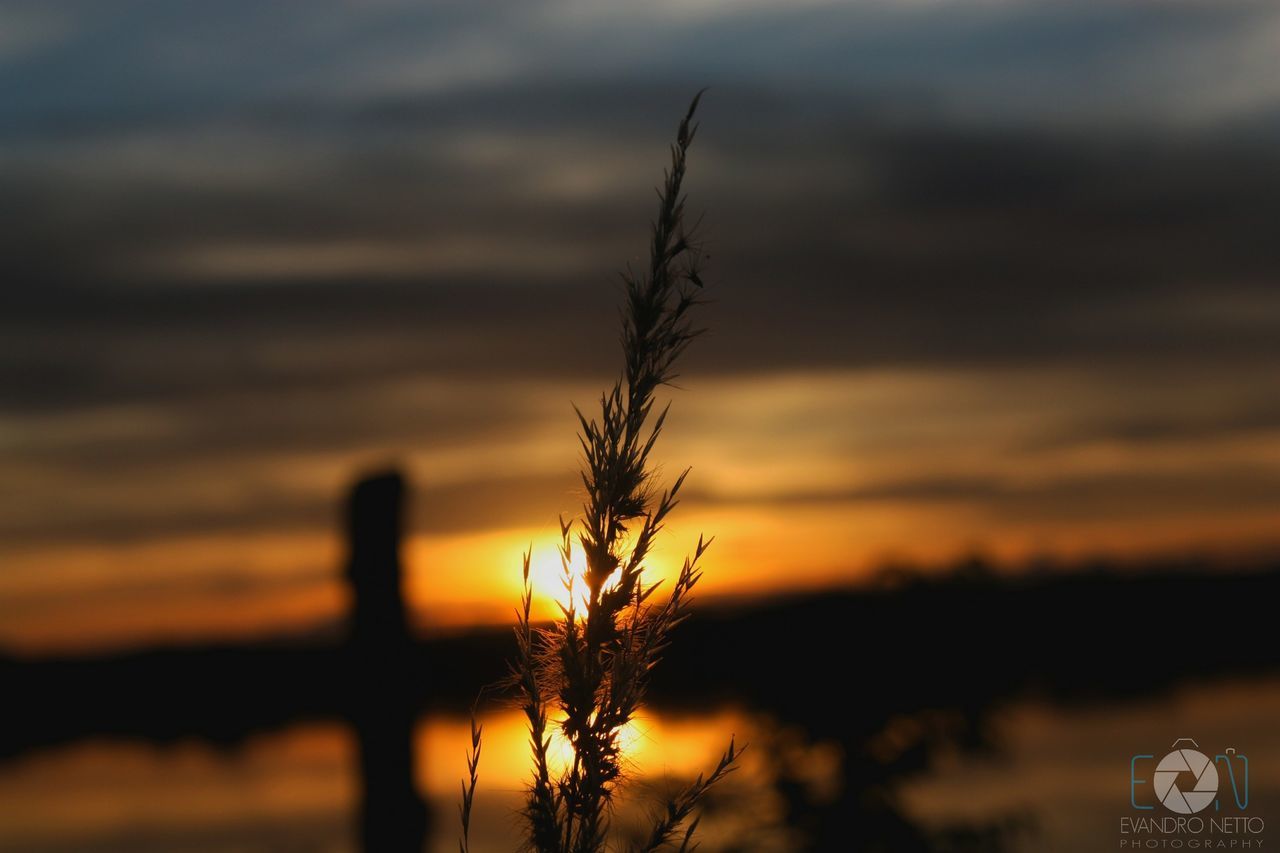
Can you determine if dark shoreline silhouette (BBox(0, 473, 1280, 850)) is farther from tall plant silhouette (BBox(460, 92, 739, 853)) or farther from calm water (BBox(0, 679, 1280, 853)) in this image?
tall plant silhouette (BBox(460, 92, 739, 853))

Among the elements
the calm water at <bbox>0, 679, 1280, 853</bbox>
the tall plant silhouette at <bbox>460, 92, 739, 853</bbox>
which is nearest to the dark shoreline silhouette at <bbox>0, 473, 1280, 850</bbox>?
the calm water at <bbox>0, 679, 1280, 853</bbox>

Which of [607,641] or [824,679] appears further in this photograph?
[824,679]

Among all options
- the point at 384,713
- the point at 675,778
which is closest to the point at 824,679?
the point at 675,778

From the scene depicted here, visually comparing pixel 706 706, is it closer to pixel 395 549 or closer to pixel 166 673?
pixel 395 549

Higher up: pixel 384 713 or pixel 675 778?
pixel 384 713

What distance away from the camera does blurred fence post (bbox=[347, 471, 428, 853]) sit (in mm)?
4785

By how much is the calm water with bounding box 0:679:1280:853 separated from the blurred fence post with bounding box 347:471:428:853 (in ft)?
0.29

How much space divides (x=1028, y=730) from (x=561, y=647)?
369 cm

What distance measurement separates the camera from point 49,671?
5.93 m

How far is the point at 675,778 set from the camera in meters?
5.12

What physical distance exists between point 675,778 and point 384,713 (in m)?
1.27

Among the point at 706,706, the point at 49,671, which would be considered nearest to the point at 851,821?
the point at 706,706

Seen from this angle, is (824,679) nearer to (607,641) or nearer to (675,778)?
(675,778)

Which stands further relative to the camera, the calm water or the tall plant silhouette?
the calm water
